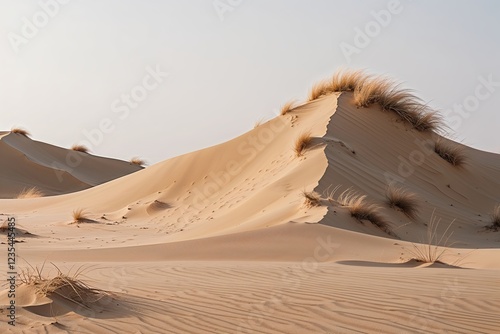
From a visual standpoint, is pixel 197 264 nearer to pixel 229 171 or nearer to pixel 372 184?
pixel 372 184

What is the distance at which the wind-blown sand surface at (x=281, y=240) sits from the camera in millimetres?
4859

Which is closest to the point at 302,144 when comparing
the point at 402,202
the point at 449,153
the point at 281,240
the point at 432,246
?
the point at 402,202

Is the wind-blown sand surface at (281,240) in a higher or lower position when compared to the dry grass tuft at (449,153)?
lower

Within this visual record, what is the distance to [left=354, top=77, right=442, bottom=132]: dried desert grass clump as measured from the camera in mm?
15953

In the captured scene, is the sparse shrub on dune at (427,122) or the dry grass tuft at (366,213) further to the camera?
the sparse shrub on dune at (427,122)

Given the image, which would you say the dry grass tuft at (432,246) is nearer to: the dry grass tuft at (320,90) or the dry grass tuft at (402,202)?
the dry grass tuft at (402,202)

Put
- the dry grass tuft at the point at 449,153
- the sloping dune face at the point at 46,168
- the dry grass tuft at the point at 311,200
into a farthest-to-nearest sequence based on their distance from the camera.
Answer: the sloping dune face at the point at 46,168, the dry grass tuft at the point at 449,153, the dry grass tuft at the point at 311,200

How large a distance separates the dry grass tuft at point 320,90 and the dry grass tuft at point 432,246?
5.79m

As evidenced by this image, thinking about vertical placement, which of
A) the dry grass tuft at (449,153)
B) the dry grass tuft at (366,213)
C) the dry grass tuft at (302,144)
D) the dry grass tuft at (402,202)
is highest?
the dry grass tuft at (449,153)

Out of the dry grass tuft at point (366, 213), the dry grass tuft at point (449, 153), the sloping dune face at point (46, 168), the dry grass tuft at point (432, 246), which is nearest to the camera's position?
the dry grass tuft at point (432, 246)

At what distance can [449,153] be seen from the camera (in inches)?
624

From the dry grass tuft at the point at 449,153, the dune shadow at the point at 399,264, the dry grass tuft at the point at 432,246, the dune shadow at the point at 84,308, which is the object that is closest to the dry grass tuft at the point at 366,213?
the dry grass tuft at the point at 432,246

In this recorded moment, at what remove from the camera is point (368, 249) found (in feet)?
29.2

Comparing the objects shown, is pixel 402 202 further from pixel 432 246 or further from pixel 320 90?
pixel 320 90
